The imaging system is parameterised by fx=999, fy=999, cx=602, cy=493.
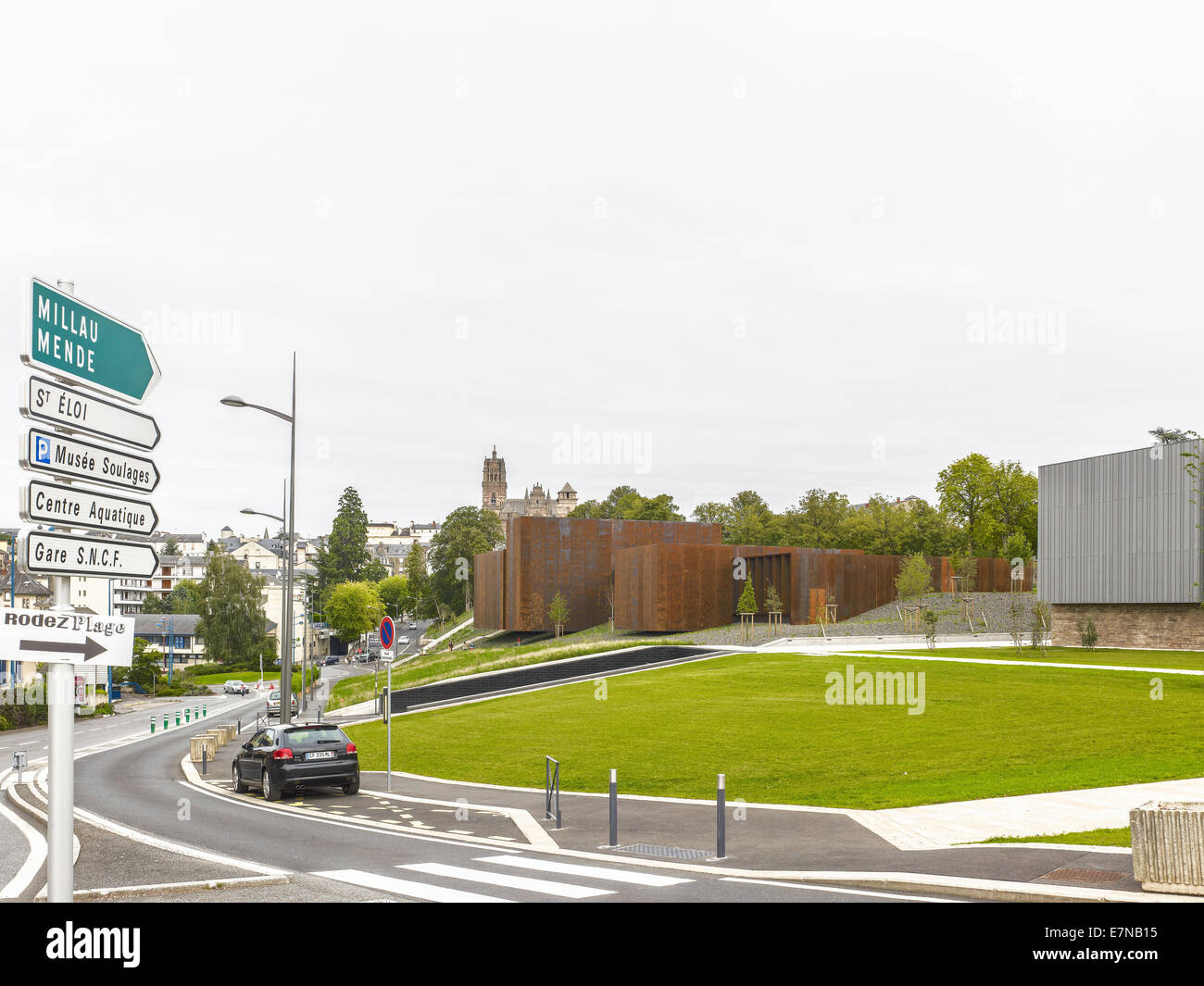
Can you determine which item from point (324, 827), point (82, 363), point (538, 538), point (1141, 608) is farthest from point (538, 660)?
point (82, 363)

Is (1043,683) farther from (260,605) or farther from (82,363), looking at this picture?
(260,605)

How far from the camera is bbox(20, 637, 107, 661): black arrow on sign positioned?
541cm

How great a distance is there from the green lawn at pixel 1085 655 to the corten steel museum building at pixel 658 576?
16254 millimetres

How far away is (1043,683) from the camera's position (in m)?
30.3

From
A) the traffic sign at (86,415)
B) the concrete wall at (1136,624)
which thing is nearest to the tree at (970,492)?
the concrete wall at (1136,624)

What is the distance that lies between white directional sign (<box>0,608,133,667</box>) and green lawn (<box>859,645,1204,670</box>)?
36.2 meters

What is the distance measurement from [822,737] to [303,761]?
11.4 meters

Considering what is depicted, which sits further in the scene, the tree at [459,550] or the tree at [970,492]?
the tree at [459,550]

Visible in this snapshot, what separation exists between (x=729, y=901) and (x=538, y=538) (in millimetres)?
57972

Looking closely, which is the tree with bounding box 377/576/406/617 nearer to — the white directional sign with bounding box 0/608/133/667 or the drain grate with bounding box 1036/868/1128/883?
the drain grate with bounding box 1036/868/1128/883

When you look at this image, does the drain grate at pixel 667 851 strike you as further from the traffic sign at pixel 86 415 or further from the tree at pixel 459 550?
the tree at pixel 459 550

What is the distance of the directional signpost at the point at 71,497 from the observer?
5.48 meters

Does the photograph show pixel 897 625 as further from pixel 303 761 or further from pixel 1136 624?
pixel 303 761
